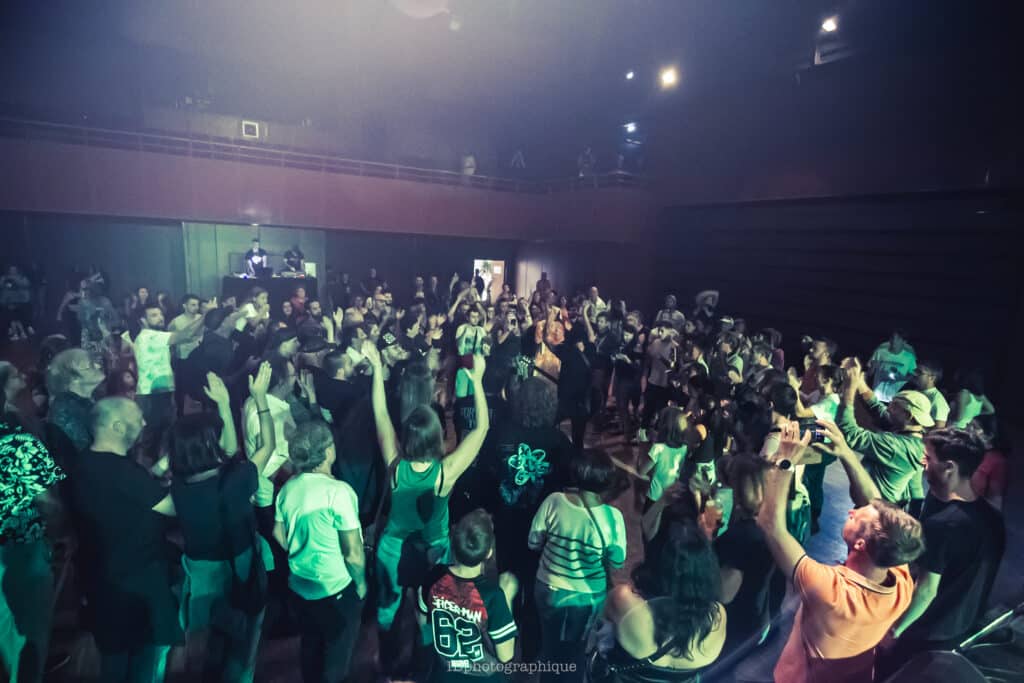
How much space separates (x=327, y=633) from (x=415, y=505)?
748mm

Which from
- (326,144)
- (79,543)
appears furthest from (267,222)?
(79,543)

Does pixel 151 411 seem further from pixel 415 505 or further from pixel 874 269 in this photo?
pixel 874 269

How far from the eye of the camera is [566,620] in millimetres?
2654

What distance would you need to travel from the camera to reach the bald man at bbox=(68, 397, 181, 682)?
229cm

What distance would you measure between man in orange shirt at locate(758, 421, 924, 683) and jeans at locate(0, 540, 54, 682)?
11.9 ft

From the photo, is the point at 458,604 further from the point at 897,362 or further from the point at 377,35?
the point at 377,35

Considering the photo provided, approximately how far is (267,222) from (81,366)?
1065 centimetres

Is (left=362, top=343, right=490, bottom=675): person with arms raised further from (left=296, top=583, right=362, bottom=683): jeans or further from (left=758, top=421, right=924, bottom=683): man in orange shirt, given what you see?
(left=758, top=421, right=924, bottom=683): man in orange shirt

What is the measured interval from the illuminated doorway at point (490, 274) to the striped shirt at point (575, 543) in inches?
583

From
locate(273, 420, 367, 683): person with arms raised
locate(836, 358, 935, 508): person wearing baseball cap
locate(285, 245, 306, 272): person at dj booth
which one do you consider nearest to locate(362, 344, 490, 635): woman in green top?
locate(273, 420, 367, 683): person with arms raised

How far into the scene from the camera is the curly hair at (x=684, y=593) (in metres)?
1.98

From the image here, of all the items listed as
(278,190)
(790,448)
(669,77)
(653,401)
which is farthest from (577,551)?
(669,77)

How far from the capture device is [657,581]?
6.63ft

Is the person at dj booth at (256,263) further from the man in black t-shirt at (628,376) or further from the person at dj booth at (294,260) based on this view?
the man in black t-shirt at (628,376)
